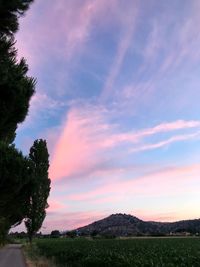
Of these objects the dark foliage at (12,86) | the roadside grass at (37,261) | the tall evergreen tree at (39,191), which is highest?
the tall evergreen tree at (39,191)

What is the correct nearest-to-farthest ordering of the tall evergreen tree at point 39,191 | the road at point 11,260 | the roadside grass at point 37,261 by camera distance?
1. the roadside grass at point 37,261
2. the road at point 11,260
3. the tall evergreen tree at point 39,191

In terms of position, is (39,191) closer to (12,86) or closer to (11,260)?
(11,260)

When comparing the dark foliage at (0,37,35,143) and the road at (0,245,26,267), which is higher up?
the road at (0,245,26,267)

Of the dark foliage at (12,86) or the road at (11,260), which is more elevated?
the road at (11,260)

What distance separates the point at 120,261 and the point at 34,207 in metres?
44.5

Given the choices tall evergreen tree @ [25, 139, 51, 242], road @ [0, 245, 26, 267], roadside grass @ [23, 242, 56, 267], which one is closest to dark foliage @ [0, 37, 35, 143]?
roadside grass @ [23, 242, 56, 267]

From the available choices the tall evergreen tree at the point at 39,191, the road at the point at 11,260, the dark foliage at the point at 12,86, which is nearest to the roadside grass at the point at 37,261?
the road at the point at 11,260

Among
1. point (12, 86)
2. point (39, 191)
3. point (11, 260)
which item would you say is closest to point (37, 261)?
A: point (11, 260)

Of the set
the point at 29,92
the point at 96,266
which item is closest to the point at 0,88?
the point at 29,92

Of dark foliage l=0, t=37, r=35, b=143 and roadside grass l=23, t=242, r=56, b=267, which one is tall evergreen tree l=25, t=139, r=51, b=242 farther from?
dark foliage l=0, t=37, r=35, b=143

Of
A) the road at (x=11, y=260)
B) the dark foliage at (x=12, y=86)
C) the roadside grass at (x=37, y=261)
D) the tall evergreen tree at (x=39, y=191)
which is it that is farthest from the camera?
the tall evergreen tree at (x=39, y=191)

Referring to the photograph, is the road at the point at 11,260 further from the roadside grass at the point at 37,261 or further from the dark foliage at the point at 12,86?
the dark foliage at the point at 12,86

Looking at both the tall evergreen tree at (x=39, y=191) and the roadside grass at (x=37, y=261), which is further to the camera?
the tall evergreen tree at (x=39, y=191)

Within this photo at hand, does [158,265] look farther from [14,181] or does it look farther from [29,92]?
[29,92]
